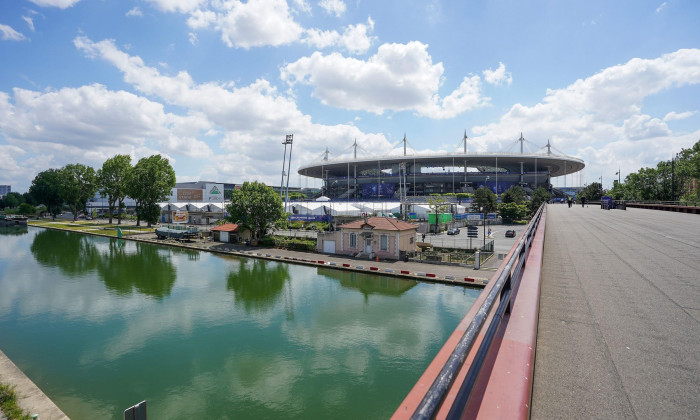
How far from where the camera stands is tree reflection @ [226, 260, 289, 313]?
20328 mm

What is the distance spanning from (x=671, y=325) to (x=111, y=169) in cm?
8100

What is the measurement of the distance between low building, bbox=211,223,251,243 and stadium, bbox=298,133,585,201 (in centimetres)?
5618

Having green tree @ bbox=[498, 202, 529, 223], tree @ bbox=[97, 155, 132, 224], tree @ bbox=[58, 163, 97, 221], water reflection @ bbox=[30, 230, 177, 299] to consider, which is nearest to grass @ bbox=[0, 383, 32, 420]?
water reflection @ bbox=[30, 230, 177, 299]

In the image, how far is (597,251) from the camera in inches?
281

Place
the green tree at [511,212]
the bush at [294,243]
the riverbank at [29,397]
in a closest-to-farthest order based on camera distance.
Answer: the riverbank at [29,397]
the bush at [294,243]
the green tree at [511,212]

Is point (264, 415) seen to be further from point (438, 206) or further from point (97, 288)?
point (438, 206)

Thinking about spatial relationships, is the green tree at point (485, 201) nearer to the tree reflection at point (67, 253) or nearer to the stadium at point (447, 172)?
the stadium at point (447, 172)

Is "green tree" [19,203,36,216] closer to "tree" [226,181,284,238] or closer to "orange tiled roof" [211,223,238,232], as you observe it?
"orange tiled roof" [211,223,238,232]

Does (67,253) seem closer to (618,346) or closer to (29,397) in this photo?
(29,397)

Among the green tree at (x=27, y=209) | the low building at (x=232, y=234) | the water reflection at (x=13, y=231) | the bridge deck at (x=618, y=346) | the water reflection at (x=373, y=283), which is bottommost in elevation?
the water reflection at (x=373, y=283)

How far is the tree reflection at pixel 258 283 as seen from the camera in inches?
800

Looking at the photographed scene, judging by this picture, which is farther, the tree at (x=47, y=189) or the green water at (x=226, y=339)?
the tree at (x=47, y=189)

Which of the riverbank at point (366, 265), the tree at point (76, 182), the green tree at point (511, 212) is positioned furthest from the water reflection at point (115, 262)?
the green tree at point (511, 212)

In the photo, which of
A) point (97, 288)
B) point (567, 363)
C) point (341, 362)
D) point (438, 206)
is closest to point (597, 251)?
point (567, 363)
